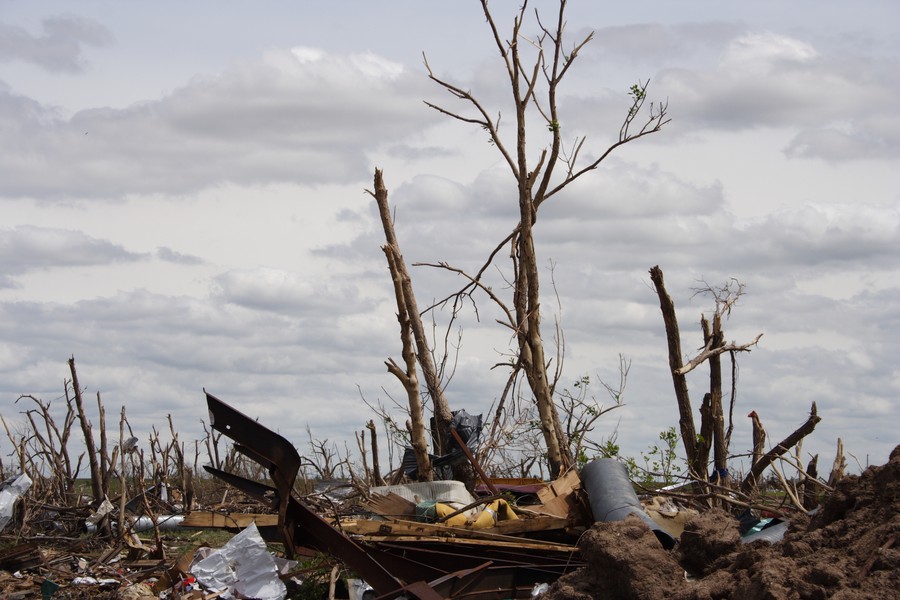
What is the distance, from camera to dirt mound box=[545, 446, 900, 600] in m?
5.05

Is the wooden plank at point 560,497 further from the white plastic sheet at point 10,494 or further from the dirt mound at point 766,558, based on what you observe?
the white plastic sheet at point 10,494

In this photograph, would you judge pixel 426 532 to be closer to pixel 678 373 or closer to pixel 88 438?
pixel 678 373

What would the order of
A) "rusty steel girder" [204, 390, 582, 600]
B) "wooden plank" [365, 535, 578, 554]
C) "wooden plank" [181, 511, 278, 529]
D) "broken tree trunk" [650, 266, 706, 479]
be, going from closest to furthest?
"rusty steel girder" [204, 390, 582, 600] < "wooden plank" [365, 535, 578, 554] < "wooden plank" [181, 511, 278, 529] < "broken tree trunk" [650, 266, 706, 479]

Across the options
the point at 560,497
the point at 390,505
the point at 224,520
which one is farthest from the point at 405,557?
the point at 224,520

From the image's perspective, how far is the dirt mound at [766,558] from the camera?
16.6ft

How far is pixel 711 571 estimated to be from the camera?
604 centimetres

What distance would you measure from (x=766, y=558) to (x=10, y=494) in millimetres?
9286

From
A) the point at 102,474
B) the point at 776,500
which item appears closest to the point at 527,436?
the point at 776,500

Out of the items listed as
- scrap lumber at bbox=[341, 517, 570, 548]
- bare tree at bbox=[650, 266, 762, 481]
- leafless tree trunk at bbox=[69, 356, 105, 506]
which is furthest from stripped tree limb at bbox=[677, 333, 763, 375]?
leafless tree trunk at bbox=[69, 356, 105, 506]

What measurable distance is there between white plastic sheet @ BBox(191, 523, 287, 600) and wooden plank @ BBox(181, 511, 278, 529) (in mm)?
Result: 340

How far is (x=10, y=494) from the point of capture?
1145 centimetres

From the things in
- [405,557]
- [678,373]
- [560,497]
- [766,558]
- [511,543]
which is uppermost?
[678,373]

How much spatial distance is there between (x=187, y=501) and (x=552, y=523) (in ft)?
26.4

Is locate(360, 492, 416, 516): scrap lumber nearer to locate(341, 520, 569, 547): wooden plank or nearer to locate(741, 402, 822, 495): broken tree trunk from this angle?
locate(341, 520, 569, 547): wooden plank
